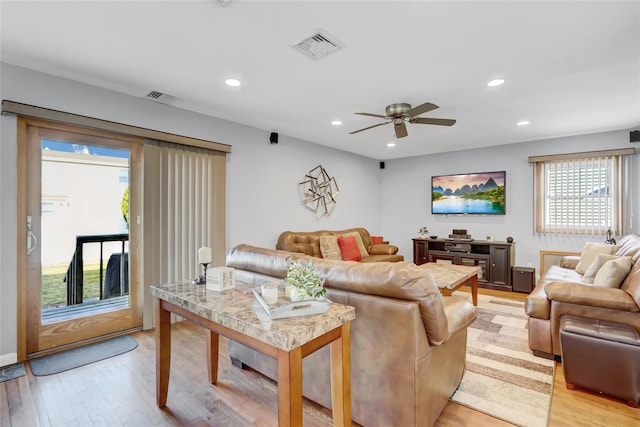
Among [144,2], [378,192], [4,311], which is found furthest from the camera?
[378,192]

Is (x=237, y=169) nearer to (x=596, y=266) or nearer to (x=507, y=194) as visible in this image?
(x=596, y=266)

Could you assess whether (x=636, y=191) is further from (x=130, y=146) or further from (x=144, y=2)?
(x=130, y=146)

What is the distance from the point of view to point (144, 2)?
1799 millimetres

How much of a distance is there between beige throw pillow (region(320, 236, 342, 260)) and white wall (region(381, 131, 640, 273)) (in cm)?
235

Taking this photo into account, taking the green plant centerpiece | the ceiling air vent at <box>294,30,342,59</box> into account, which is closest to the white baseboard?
the green plant centerpiece

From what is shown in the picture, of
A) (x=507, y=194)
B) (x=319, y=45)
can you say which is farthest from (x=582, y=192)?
(x=319, y=45)

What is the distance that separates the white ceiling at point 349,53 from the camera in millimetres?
1873

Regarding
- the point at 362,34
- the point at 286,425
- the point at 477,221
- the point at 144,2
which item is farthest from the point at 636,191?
the point at 144,2

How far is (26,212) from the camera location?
2.65 m

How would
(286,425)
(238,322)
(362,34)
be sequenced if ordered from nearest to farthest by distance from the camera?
(286,425) → (238,322) → (362,34)

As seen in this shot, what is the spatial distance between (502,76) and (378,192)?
4384mm

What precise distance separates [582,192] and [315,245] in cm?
431

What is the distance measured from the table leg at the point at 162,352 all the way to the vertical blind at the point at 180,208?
1.58 meters

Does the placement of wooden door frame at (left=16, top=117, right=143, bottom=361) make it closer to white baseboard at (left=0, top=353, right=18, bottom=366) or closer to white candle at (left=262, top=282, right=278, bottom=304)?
white baseboard at (left=0, top=353, right=18, bottom=366)
